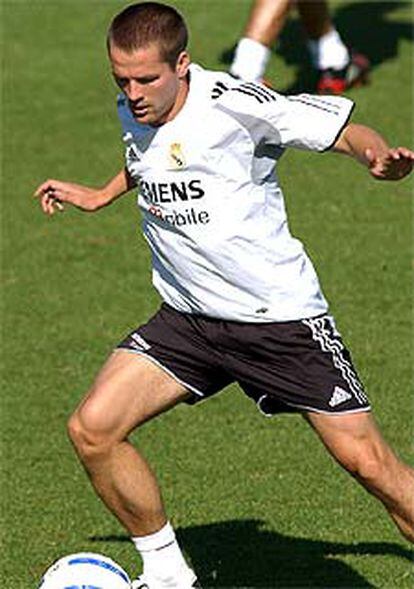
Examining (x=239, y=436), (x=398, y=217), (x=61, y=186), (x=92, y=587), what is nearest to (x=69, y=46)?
(x=398, y=217)

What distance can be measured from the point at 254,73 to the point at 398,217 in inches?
72.8

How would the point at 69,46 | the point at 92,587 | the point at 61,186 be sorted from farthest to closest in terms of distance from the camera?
the point at 69,46
the point at 61,186
the point at 92,587

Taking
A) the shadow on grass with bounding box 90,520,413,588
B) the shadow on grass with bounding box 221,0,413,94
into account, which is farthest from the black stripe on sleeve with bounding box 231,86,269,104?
the shadow on grass with bounding box 221,0,413,94

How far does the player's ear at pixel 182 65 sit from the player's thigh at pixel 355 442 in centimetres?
127

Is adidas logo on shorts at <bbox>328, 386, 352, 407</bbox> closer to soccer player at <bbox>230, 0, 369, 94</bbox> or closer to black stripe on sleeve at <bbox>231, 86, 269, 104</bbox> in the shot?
black stripe on sleeve at <bbox>231, 86, 269, 104</bbox>

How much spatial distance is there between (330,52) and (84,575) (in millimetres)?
8576

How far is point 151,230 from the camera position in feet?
22.3

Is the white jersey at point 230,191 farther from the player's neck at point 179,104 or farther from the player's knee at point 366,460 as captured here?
the player's knee at point 366,460

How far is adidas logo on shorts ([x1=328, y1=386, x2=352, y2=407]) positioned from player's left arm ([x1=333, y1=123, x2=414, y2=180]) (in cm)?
77

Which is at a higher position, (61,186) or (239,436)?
(61,186)

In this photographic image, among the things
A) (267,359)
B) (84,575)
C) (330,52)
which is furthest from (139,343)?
(330,52)

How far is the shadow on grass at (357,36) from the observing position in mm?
15625

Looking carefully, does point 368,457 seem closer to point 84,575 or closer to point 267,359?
point 267,359

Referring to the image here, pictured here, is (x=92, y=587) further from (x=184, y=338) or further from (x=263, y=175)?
(x=263, y=175)
